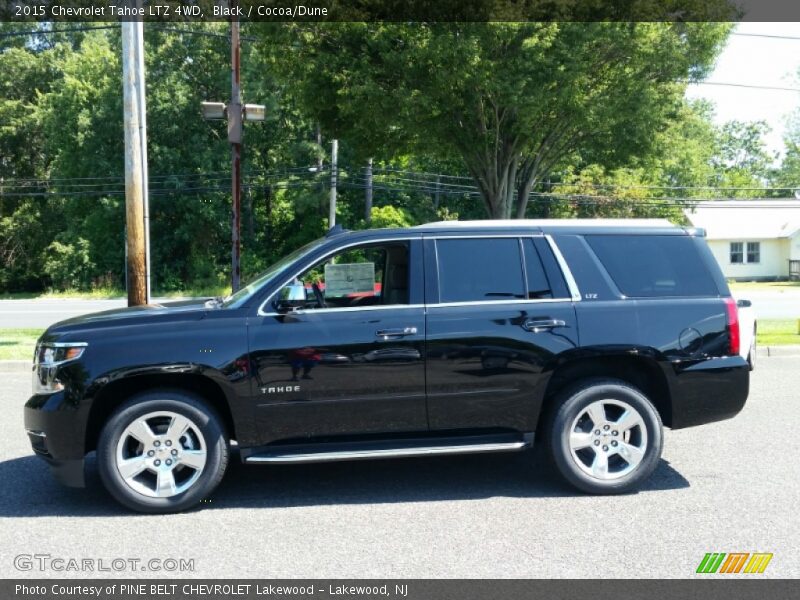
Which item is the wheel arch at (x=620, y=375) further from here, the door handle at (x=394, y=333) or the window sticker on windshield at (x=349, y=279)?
the window sticker on windshield at (x=349, y=279)

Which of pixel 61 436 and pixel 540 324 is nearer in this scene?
pixel 61 436

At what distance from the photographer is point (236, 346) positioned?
5.07m

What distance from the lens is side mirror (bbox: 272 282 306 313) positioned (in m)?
5.23

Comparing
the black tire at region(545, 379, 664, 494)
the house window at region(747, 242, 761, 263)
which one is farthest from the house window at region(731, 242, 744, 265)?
the black tire at region(545, 379, 664, 494)

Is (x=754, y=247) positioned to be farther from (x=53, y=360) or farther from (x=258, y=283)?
(x=53, y=360)

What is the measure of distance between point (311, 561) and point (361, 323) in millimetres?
1671

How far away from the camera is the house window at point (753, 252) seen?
47875mm

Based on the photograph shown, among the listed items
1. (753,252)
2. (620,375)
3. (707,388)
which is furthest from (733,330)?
(753,252)

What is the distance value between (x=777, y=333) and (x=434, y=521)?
1116 cm

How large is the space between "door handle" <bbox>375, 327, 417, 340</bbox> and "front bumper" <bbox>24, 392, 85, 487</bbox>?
6.74 ft

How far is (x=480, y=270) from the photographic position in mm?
5496

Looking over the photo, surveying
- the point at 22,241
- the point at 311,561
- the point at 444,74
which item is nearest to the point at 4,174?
the point at 22,241

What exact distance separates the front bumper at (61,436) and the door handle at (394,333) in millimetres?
2053

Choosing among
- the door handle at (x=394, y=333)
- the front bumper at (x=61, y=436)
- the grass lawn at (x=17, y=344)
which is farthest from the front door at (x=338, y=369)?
the grass lawn at (x=17, y=344)
